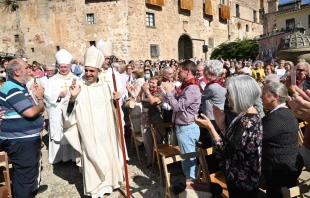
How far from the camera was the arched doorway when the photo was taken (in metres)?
25.0

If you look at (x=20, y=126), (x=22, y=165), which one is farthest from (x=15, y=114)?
(x=22, y=165)

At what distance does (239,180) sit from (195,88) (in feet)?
4.39

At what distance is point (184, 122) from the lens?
130 inches

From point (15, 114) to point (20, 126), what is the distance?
0.51 feet

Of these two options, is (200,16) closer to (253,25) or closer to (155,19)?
(155,19)

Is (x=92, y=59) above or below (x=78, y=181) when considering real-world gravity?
above

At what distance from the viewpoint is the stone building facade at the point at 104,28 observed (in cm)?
1936

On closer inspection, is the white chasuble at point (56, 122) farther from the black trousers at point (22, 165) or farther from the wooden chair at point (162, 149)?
the wooden chair at point (162, 149)

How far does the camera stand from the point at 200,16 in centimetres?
2531

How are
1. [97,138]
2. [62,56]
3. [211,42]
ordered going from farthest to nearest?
[211,42] < [62,56] < [97,138]

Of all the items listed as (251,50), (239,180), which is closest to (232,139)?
(239,180)

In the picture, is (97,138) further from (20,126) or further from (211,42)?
(211,42)

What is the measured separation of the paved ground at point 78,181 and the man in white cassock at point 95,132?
1.02ft

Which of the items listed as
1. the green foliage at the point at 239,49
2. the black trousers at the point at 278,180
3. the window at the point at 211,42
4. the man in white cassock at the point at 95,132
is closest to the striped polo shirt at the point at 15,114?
the man in white cassock at the point at 95,132
